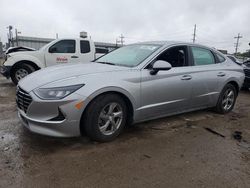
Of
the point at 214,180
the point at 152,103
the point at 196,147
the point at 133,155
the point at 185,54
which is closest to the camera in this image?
the point at 214,180

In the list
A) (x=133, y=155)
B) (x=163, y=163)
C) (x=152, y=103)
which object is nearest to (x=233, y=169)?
(x=163, y=163)

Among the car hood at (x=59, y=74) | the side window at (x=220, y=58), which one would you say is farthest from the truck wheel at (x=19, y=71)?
the side window at (x=220, y=58)

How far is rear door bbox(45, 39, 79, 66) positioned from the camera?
8008mm

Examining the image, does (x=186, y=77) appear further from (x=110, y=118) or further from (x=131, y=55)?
(x=110, y=118)

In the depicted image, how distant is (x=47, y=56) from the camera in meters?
7.96

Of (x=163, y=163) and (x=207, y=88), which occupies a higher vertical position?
(x=207, y=88)

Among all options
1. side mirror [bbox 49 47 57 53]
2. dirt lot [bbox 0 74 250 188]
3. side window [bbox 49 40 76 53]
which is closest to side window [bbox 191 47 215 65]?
dirt lot [bbox 0 74 250 188]

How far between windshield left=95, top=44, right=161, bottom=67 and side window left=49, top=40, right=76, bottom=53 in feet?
14.0

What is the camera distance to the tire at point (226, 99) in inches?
195

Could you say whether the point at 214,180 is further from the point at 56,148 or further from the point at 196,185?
the point at 56,148

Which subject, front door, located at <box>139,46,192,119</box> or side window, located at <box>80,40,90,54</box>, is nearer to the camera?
front door, located at <box>139,46,192,119</box>

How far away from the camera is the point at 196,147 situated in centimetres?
336

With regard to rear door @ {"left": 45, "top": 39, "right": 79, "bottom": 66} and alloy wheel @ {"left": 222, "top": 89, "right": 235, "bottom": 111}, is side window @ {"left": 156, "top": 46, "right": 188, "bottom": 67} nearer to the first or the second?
alloy wheel @ {"left": 222, "top": 89, "right": 235, "bottom": 111}

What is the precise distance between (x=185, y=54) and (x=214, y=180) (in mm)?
2489
